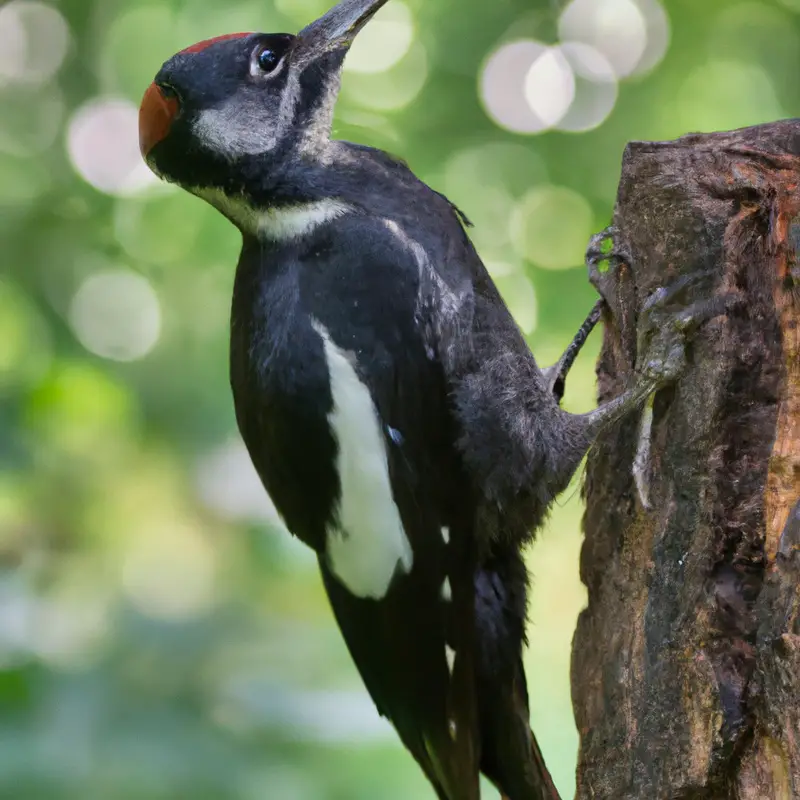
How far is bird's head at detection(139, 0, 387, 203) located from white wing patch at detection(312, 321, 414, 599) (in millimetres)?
437

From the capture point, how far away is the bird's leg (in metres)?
1.94

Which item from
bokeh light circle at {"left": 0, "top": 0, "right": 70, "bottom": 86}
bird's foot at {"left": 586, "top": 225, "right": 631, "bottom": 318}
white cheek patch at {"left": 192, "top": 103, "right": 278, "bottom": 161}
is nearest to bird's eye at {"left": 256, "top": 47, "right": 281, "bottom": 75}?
white cheek patch at {"left": 192, "top": 103, "right": 278, "bottom": 161}

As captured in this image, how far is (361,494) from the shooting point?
164 cm

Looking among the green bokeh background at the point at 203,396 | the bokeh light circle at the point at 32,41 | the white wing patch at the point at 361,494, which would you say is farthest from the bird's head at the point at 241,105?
the bokeh light circle at the point at 32,41

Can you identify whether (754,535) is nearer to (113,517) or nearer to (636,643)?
(636,643)

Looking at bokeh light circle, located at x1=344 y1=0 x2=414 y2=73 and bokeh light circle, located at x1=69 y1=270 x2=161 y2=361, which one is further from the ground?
bokeh light circle, located at x1=344 y1=0 x2=414 y2=73

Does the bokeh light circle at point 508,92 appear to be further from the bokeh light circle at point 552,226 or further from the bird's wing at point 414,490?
the bird's wing at point 414,490

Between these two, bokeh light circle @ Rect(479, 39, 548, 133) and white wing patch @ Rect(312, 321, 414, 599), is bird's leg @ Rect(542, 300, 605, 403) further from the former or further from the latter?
bokeh light circle @ Rect(479, 39, 548, 133)

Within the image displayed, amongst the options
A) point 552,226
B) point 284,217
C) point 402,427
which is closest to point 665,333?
point 402,427

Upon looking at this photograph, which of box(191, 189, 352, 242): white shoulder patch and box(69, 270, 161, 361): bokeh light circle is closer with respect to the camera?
box(191, 189, 352, 242): white shoulder patch

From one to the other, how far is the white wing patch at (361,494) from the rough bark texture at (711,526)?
346 mm

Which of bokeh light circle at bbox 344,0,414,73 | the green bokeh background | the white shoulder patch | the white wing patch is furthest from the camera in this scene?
bokeh light circle at bbox 344,0,414,73

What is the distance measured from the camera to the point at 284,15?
3025mm

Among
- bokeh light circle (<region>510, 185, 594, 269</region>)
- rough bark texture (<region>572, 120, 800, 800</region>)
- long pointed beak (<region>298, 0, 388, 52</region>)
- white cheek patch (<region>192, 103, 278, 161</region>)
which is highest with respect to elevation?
bokeh light circle (<region>510, 185, 594, 269</region>)
